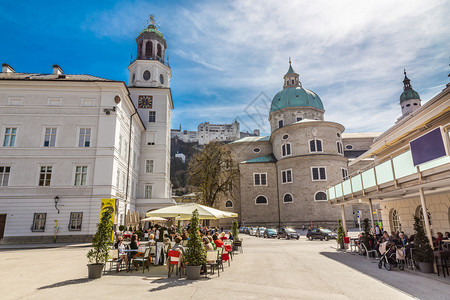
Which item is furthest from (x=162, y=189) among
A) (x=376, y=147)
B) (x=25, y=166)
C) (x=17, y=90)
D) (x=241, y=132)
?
(x=241, y=132)

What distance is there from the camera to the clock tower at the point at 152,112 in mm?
36844

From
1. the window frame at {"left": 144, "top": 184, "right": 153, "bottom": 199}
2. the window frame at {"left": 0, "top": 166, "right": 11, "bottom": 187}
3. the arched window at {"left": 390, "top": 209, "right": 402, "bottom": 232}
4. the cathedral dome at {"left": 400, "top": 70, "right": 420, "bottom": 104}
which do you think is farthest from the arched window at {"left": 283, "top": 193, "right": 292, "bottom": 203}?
the cathedral dome at {"left": 400, "top": 70, "right": 420, "bottom": 104}

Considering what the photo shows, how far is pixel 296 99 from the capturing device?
54.5 m

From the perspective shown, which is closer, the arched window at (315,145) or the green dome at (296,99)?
the arched window at (315,145)

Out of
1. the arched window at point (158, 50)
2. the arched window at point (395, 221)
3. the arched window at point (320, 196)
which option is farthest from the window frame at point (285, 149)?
the arched window at point (395, 221)

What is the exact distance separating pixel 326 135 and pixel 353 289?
3997 cm

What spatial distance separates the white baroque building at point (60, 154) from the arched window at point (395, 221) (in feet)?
74.2

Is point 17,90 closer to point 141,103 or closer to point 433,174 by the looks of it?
point 141,103

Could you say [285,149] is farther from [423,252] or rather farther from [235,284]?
[235,284]

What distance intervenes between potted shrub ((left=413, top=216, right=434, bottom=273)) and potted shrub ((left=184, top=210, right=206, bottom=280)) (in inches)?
329

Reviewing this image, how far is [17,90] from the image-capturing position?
26641 mm

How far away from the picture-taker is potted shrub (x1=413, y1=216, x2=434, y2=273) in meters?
10.7

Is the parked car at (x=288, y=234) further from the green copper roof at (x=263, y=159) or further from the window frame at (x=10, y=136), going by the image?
the window frame at (x=10, y=136)

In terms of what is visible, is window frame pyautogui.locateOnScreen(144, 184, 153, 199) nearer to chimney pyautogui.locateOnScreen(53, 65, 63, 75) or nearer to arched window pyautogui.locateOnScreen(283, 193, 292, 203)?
chimney pyautogui.locateOnScreen(53, 65, 63, 75)
